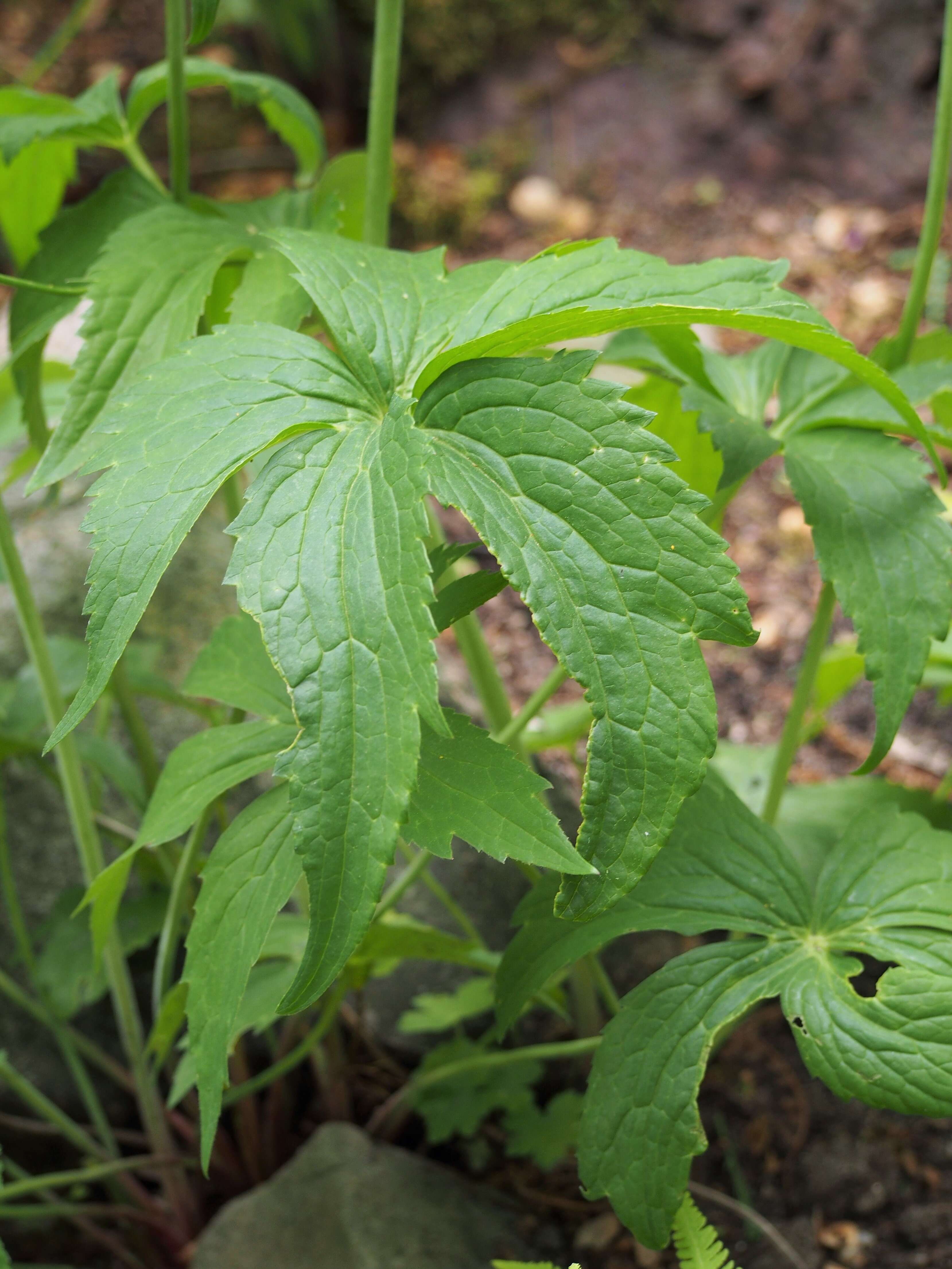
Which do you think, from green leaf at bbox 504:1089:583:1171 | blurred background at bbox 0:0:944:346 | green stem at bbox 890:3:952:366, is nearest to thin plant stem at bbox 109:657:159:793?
green leaf at bbox 504:1089:583:1171

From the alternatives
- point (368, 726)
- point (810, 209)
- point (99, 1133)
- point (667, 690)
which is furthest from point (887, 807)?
point (810, 209)

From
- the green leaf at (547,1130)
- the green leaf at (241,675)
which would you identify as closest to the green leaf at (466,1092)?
the green leaf at (547,1130)

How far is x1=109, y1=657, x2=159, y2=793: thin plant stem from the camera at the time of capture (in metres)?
1.10

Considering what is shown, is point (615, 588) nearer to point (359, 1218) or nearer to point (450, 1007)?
point (450, 1007)

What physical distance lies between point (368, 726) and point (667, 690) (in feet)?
0.57

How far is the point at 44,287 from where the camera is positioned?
2.52ft

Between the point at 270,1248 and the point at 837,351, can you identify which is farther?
the point at 270,1248

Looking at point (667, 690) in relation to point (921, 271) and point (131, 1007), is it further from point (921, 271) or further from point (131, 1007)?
point (131, 1007)

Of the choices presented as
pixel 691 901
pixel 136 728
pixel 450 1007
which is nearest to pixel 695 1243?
pixel 691 901

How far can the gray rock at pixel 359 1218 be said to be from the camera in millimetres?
1062

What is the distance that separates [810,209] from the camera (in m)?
2.60

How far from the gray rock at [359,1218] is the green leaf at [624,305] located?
0.85m

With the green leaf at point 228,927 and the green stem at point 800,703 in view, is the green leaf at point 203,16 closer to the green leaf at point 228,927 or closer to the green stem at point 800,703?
the green leaf at point 228,927

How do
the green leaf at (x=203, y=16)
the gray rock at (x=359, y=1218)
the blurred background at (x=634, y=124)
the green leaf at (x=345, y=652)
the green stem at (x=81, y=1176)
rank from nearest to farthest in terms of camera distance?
1. the green leaf at (x=345, y=652)
2. the green leaf at (x=203, y=16)
3. the green stem at (x=81, y=1176)
4. the gray rock at (x=359, y=1218)
5. the blurred background at (x=634, y=124)
